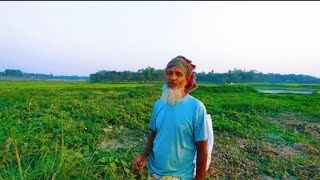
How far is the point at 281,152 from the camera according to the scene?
5.69m

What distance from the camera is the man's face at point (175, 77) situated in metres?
2.29

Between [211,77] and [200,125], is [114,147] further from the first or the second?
[211,77]

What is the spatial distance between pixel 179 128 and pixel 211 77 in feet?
217

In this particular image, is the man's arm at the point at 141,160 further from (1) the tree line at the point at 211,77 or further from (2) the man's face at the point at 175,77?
(1) the tree line at the point at 211,77

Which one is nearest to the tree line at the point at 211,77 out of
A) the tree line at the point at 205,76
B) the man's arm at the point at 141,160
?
the tree line at the point at 205,76

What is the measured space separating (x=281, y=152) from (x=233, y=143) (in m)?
0.95

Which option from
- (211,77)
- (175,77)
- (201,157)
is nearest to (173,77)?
(175,77)

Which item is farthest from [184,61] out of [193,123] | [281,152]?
[281,152]

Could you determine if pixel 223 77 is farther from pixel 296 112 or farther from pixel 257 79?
pixel 296 112

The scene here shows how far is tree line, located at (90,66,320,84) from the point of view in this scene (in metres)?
59.2

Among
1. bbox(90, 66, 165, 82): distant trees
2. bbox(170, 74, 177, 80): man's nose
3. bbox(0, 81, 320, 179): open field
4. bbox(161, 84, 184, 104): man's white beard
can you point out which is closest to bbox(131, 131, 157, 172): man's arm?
bbox(161, 84, 184, 104): man's white beard

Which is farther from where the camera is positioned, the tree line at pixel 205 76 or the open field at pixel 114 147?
the tree line at pixel 205 76

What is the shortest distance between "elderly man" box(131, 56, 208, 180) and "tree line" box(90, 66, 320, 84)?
48.7m

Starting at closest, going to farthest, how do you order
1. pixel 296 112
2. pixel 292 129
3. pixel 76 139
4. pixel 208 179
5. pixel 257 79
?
pixel 208 179 < pixel 76 139 < pixel 292 129 < pixel 296 112 < pixel 257 79
